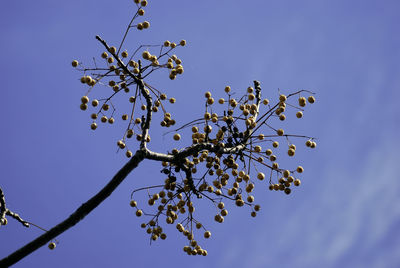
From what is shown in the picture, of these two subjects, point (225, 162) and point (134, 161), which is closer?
point (134, 161)

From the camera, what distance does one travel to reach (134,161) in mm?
4266

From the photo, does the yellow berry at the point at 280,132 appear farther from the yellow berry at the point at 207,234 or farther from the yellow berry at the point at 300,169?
the yellow berry at the point at 207,234

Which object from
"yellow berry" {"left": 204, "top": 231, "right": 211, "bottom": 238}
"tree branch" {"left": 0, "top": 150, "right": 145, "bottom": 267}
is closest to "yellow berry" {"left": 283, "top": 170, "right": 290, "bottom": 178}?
"yellow berry" {"left": 204, "top": 231, "right": 211, "bottom": 238}

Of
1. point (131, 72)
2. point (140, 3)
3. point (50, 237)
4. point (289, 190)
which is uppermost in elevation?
point (140, 3)

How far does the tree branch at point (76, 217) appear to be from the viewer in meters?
3.73

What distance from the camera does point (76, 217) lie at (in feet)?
13.3

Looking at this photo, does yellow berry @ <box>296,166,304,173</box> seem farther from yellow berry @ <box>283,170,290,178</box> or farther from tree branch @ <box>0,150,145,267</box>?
tree branch @ <box>0,150,145,267</box>

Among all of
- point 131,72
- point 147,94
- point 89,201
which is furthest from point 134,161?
point 131,72

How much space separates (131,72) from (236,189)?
6.44ft

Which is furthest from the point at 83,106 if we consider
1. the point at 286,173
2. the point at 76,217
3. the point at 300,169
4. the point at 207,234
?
the point at 300,169

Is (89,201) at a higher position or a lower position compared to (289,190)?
lower

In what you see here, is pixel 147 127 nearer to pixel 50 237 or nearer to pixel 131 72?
pixel 131 72

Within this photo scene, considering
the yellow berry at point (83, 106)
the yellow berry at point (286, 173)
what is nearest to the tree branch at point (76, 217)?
the yellow berry at point (83, 106)

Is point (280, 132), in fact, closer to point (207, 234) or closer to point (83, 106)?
point (207, 234)
